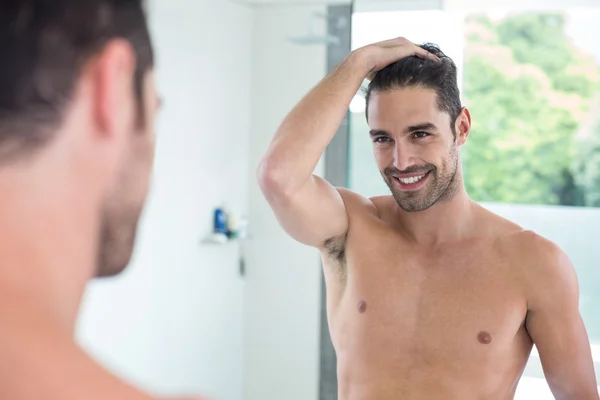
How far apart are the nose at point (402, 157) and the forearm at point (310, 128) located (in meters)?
0.14

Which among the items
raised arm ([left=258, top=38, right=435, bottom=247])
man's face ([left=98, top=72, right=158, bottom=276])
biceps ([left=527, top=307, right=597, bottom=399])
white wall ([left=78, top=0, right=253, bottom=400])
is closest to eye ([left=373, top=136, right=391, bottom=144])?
raised arm ([left=258, top=38, right=435, bottom=247])

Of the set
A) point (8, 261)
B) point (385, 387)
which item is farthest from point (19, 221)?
point (385, 387)

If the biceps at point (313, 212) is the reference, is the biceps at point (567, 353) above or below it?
below

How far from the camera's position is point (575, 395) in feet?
4.85

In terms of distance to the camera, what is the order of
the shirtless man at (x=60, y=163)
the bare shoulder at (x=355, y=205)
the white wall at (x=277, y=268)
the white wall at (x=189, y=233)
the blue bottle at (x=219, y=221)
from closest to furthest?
the shirtless man at (x=60, y=163) < the bare shoulder at (x=355, y=205) < the white wall at (x=189, y=233) < the blue bottle at (x=219, y=221) < the white wall at (x=277, y=268)

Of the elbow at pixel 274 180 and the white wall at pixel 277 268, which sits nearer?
the elbow at pixel 274 180

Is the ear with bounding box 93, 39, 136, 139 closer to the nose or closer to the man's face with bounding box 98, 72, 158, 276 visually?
the man's face with bounding box 98, 72, 158, 276

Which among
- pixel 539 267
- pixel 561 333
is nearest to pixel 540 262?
pixel 539 267

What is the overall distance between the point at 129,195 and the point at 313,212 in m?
1.14

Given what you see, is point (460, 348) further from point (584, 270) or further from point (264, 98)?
point (264, 98)

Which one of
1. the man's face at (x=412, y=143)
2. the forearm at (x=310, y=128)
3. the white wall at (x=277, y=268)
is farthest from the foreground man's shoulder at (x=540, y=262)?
the white wall at (x=277, y=268)

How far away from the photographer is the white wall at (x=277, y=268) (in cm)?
294

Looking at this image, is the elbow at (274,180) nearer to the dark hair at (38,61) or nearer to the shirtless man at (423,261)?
the shirtless man at (423,261)

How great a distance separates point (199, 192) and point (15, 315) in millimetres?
2345
